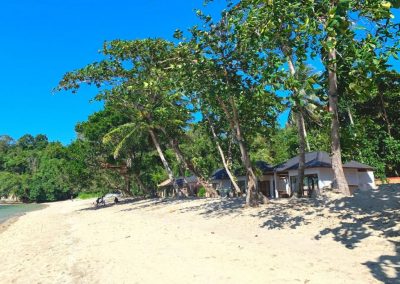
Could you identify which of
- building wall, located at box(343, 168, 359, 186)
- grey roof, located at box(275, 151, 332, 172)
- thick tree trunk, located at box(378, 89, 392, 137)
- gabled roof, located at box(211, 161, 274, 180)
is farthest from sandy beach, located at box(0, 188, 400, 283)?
A: thick tree trunk, located at box(378, 89, 392, 137)

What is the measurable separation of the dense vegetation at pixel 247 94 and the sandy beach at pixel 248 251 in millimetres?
2381

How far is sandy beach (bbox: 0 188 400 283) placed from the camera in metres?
6.73

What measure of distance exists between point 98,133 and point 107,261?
23.7m

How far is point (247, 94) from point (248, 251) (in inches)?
252

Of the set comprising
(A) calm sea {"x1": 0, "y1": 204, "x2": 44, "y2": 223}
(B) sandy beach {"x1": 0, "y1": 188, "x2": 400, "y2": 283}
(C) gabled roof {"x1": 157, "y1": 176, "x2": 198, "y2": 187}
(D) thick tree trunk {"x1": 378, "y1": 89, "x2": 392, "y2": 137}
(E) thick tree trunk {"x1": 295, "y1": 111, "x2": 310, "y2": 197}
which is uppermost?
(D) thick tree trunk {"x1": 378, "y1": 89, "x2": 392, "y2": 137}

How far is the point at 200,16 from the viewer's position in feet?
42.1

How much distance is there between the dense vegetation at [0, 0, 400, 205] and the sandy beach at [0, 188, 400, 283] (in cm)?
238

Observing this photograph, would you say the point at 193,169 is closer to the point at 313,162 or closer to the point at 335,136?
the point at 313,162

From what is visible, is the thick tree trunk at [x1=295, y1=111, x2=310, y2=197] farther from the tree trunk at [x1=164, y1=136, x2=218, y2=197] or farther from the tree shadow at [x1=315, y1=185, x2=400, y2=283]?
the tree trunk at [x1=164, y1=136, x2=218, y2=197]

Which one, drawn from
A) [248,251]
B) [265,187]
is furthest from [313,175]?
[248,251]

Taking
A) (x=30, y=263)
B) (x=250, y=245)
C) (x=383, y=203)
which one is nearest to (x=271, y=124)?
(x=383, y=203)

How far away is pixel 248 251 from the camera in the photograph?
8.52m

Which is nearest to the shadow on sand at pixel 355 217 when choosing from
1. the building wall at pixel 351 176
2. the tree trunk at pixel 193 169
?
the tree trunk at pixel 193 169

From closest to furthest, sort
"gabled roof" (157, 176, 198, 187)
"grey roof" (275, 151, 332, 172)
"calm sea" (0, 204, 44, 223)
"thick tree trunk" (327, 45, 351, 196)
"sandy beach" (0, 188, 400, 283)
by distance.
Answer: "sandy beach" (0, 188, 400, 283) → "thick tree trunk" (327, 45, 351, 196) → "grey roof" (275, 151, 332, 172) → "calm sea" (0, 204, 44, 223) → "gabled roof" (157, 176, 198, 187)
